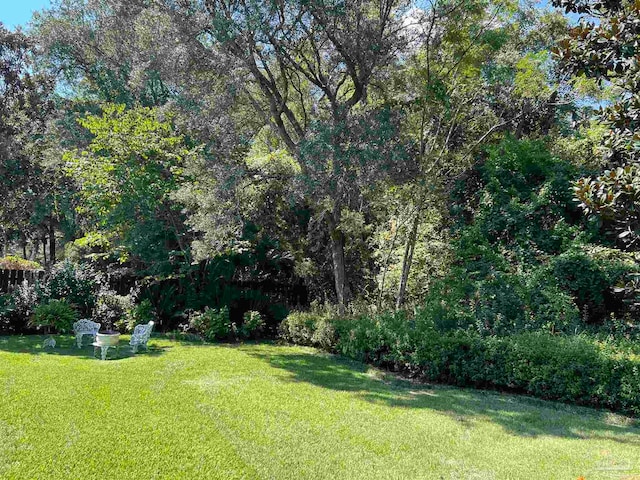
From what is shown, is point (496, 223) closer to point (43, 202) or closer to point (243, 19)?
point (243, 19)

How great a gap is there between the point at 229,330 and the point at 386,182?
4838 mm

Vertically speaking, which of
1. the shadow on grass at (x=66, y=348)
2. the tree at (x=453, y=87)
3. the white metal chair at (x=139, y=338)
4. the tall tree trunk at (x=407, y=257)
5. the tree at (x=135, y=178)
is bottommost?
the shadow on grass at (x=66, y=348)

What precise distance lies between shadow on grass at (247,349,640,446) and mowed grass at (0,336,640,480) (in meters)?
0.03

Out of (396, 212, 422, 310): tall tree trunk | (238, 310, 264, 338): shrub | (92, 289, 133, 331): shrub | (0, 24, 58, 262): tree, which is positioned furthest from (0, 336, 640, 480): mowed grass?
(0, 24, 58, 262): tree

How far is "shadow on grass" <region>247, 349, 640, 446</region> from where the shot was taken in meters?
5.01

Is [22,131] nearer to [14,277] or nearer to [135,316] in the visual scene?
[14,277]

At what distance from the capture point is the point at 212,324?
34.2 ft

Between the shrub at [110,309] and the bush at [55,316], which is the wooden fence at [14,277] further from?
the shrub at [110,309]

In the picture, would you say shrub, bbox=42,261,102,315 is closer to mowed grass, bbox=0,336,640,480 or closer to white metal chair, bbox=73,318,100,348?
white metal chair, bbox=73,318,100,348

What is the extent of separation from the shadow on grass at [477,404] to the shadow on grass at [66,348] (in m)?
2.48

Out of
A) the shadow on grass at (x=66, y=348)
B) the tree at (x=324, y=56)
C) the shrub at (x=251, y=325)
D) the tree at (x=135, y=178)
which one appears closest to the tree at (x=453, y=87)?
the tree at (x=324, y=56)

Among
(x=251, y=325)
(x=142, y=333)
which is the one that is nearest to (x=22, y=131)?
(x=142, y=333)

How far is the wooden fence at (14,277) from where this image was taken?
11.1m

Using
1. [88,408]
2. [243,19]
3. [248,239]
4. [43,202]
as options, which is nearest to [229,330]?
[248,239]
